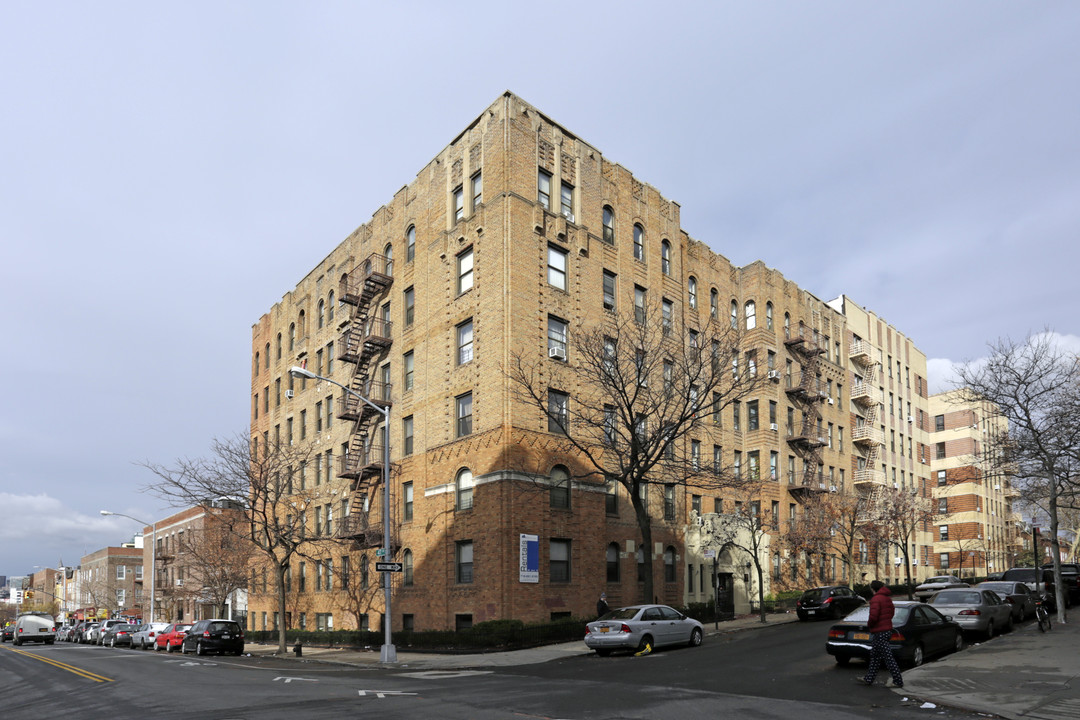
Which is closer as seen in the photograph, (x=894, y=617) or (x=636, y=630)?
(x=894, y=617)

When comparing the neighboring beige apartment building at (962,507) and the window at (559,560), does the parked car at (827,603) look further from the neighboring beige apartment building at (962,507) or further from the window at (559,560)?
the neighboring beige apartment building at (962,507)

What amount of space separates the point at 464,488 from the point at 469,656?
7.92 m

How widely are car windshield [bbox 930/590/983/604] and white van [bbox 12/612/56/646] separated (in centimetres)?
6295

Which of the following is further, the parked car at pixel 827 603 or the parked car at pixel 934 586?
the parked car at pixel 934 586

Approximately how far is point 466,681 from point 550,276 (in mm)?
19479

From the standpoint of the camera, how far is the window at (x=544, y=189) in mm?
36094

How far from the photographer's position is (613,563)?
36.4m

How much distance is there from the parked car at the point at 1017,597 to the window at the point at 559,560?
14.7 meters

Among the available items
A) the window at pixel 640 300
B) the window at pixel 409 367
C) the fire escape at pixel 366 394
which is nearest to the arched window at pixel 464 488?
the window at pixel 409 367

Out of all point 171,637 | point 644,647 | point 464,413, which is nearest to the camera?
point 644,647

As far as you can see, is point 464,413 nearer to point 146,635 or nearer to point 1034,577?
point 146,635

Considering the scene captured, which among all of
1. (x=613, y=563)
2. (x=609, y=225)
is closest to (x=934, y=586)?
(x=613, y=563)

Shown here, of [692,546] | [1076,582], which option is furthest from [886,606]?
[1076,582]

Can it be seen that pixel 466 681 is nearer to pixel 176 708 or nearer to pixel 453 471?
pixel 176 708
